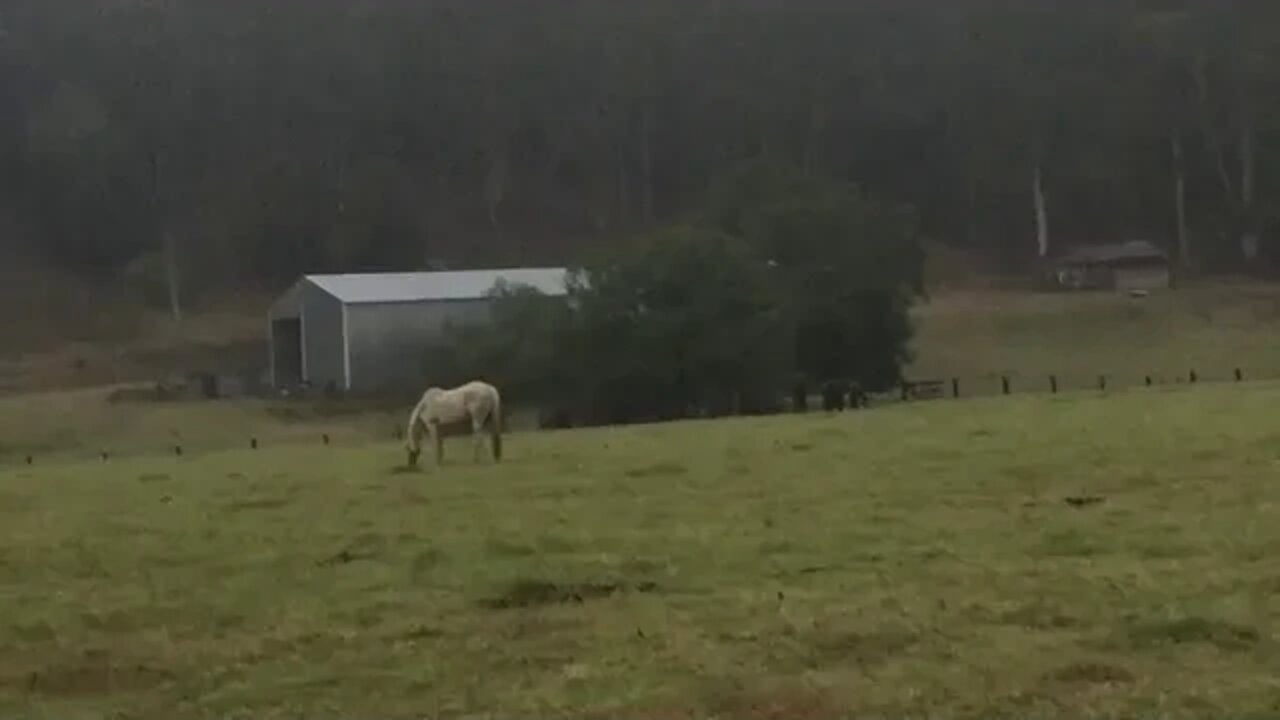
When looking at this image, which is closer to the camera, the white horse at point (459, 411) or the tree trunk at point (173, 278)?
the white horse at point (459, 411)

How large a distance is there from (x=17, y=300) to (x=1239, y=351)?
2052 inches

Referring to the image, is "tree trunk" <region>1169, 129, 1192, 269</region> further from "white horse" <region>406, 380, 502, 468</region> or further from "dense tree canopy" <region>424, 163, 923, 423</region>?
"white horse" <region>406, 380, 502, 468</region>

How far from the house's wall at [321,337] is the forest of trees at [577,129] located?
843 inches

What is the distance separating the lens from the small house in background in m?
83.5

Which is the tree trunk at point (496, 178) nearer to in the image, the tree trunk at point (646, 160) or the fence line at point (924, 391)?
the tree trunk at point (646, 160)

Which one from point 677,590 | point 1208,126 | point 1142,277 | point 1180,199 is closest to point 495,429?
point 677,590

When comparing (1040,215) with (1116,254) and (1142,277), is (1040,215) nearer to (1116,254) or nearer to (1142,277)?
(1116,254)

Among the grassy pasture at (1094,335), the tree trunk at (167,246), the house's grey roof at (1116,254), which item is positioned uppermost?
the tree trunk at (167,246)

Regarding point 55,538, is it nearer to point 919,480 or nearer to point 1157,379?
point 919,480

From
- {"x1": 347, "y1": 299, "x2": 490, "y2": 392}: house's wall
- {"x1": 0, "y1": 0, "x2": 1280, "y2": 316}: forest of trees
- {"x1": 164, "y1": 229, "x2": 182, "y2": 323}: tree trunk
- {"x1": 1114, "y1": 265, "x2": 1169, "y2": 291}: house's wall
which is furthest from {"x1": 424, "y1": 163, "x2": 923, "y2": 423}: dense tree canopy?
{"x1": 0, "y1": 0, "x2": 1280, "y2": 316}: forest of trees

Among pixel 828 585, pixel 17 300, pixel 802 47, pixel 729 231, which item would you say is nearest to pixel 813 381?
pixel 729 231

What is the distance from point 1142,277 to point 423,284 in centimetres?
3416

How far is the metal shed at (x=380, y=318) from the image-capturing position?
62719 mm

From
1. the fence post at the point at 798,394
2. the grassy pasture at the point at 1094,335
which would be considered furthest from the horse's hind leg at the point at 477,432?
the grassy pasture at the point at 1094,335
